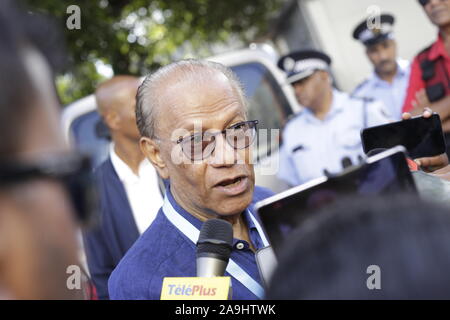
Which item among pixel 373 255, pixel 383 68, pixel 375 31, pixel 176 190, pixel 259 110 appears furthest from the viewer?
pixel 375 31

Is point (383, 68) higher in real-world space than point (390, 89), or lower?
higher

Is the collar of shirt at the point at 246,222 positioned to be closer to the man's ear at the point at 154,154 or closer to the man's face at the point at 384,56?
the man's ear at the point at 154,154

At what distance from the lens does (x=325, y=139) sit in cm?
441

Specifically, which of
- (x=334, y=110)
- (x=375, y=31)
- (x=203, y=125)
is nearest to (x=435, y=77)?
(x=334, y=110)

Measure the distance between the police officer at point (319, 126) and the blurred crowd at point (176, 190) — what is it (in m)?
0.01

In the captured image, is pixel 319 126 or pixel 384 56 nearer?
pixel 319 126

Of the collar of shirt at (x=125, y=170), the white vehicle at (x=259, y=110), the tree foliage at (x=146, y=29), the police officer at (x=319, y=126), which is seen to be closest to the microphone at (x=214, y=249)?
the collar of shirt at (x=125, y=170)

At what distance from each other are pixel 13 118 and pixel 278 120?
441 cm

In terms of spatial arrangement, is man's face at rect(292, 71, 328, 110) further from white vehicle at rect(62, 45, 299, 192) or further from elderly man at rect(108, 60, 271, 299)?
Answer: elderly man at rect(108, 60, 271, 299)

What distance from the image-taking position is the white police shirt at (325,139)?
13.8 ft

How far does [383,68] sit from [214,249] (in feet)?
14.3

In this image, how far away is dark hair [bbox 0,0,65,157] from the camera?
0.75m

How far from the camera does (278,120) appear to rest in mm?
5098

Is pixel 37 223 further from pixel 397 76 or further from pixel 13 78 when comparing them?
pixel 397 76
